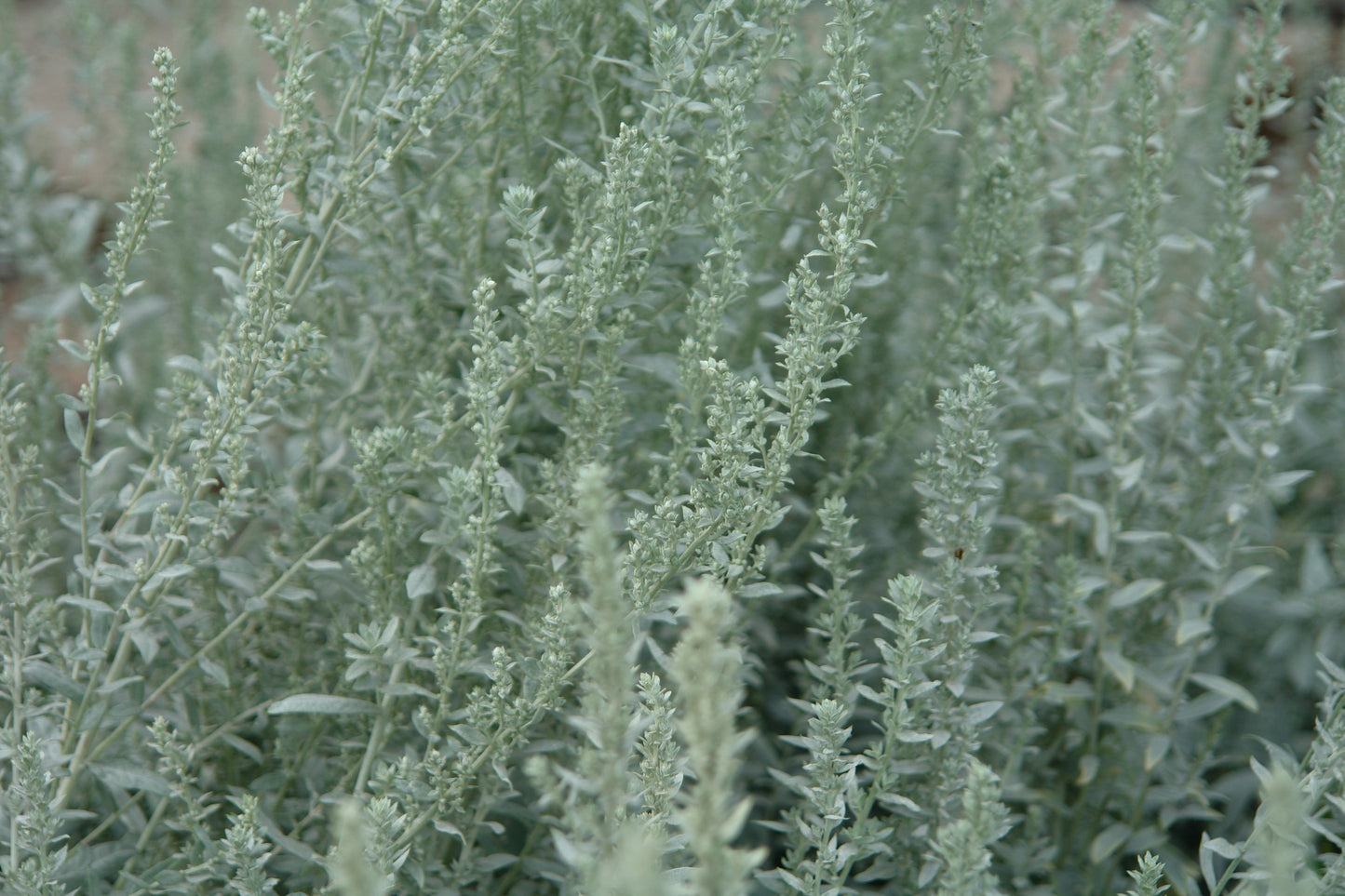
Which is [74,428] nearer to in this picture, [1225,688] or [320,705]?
[320,705]

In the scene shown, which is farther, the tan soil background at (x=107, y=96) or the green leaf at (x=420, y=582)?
the tan soil background at (x=107, y=96)

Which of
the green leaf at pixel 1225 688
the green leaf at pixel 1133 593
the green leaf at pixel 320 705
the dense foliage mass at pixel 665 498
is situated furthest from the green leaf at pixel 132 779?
the green leaf at pixel 1225 688

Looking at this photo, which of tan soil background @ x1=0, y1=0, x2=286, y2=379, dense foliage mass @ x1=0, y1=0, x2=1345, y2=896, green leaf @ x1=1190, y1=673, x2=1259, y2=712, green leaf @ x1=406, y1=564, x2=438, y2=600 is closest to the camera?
dense foliage mass @ x1=0, y1=0, x2=1345, y2=896

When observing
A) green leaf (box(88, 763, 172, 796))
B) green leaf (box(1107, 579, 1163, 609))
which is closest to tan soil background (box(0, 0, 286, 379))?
green leaf (box(88, 763, 172, 796))

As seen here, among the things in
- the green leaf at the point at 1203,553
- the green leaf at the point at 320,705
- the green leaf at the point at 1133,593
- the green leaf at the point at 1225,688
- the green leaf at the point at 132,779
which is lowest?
the green leaf at the point at 1225,688

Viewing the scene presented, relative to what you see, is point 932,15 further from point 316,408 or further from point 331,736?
point 331,736

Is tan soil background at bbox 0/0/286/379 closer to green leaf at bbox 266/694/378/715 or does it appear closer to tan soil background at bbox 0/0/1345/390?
tan soil background at bbox 0/0/1345/390

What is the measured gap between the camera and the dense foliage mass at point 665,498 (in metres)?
1.84

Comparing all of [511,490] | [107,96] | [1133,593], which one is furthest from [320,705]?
[107,96]

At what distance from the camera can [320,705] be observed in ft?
6.44

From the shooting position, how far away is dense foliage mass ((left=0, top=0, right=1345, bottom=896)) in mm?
1845

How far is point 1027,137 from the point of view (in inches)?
101

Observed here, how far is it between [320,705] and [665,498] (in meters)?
0.69

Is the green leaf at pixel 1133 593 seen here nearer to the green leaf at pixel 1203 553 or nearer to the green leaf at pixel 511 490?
the green leaf at pixel 1203 553
